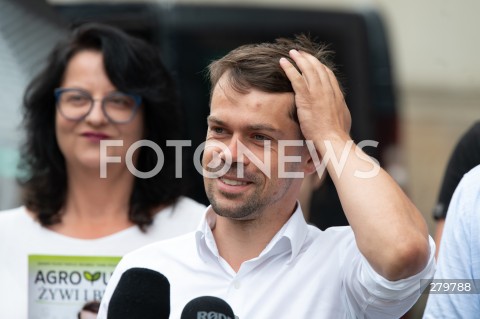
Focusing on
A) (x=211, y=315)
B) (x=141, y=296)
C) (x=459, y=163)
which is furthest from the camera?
(x=459, y=163)

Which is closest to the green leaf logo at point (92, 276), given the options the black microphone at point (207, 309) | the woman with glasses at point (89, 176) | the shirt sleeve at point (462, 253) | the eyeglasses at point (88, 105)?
the woman with glasses at point (89, 176)

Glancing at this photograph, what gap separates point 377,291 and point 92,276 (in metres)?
1.32

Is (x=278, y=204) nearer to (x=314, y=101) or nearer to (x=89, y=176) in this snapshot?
(x=314, y=101)

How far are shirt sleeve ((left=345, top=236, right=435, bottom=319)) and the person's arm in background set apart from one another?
960 mm

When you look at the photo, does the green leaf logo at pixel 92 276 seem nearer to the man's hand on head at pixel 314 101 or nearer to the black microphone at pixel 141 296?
the black microphone at pixel 141 296

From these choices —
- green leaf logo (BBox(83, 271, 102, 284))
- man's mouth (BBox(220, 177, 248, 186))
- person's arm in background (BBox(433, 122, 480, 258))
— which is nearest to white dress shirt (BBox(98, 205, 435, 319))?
man's mouth (BBox(220, 177, 248, 186))

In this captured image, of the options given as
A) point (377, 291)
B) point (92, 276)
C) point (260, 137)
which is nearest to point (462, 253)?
point (377, 291)

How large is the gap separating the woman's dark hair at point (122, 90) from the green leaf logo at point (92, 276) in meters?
0.30

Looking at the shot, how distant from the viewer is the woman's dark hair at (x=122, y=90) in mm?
3971

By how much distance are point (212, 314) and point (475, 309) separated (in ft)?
2.37

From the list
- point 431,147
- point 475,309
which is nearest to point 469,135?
point 475,309

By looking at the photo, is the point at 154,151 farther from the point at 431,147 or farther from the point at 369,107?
the point at 431,147

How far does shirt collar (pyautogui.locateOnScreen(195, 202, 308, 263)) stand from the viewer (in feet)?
9.46

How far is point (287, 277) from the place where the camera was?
9.32ft
